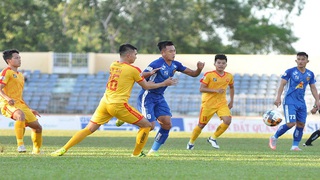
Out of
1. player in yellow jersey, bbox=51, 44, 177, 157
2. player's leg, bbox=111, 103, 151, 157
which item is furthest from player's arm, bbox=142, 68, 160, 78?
player's leg, bbox=111, 103, 151, 157

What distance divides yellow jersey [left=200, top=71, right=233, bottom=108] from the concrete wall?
23654 millimetres

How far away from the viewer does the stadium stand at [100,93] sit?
3662 centimetres

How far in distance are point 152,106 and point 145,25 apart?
46.8 metres

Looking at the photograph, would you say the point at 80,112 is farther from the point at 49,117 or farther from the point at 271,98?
the point at 271,98

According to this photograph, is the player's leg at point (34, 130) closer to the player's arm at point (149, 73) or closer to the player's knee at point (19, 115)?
the player's knee at point (19, 115)

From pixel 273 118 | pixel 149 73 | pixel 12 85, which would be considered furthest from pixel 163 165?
Answer: pixel 273 118

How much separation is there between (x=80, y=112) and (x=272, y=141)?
71.3 ft

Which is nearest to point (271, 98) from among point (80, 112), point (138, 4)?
point (80, 112)

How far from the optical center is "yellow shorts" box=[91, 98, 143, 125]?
46.8ft


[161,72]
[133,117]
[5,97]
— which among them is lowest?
[133,117]

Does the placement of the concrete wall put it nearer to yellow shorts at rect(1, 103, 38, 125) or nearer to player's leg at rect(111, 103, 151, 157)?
yellow shorts at rect(1, 103, 38, 125)

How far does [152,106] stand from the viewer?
16.0 m

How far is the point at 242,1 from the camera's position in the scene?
6750 cm

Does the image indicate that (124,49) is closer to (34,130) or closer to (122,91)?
(122,91)
